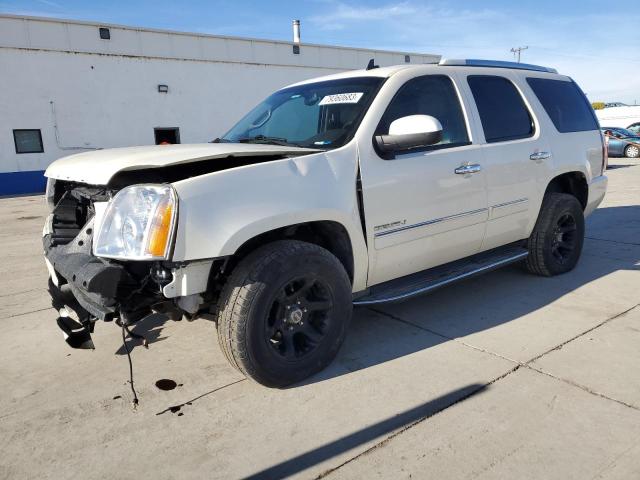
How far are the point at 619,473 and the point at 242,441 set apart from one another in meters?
1.73

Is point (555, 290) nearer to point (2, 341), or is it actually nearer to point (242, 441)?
point (242, 441)

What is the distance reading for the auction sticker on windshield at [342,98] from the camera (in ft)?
10.9

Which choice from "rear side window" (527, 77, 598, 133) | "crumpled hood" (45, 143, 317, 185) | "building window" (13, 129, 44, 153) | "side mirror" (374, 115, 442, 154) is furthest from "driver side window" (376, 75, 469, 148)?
"building window" (13, 129, 44, 153)

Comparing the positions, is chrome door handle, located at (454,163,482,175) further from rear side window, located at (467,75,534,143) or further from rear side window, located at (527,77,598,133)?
rear side window, located at (527,77,598,133)

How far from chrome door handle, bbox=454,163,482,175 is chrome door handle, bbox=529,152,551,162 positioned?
795mm

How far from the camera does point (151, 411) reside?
8.93 feet

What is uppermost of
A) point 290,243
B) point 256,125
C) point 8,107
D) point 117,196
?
point 8,107

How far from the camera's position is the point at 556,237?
15.4ft

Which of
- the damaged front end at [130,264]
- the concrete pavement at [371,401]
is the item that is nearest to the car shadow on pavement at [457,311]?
the concrete pavement at [371,401]

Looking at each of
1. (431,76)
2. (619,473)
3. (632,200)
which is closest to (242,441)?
(619,473)

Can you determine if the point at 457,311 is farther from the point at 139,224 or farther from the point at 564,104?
the point at 139,224

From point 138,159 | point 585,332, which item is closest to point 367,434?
point 138,159

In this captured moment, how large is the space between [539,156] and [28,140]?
58.3ft

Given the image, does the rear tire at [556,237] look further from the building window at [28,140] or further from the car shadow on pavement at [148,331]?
the building window at [28,140]
